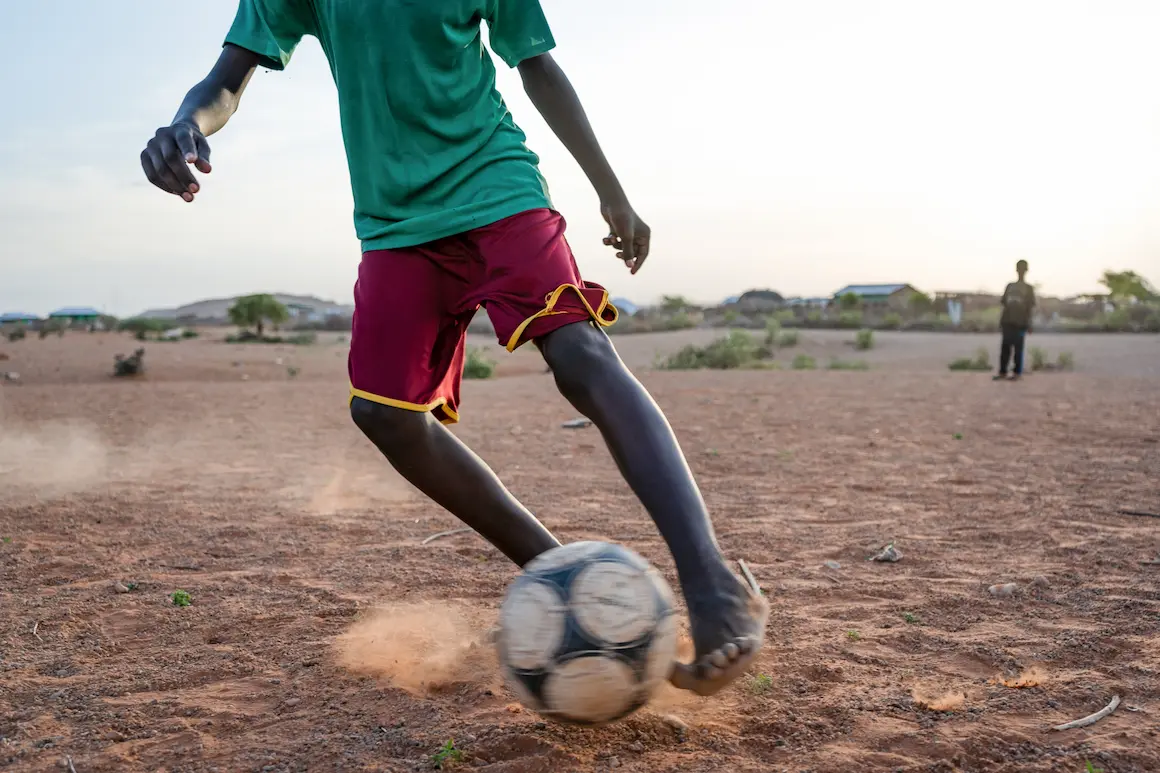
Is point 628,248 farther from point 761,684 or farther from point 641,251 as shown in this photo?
point 761,684

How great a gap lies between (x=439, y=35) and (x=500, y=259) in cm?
61

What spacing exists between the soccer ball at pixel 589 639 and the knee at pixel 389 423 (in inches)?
23.9

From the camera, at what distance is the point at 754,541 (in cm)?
411

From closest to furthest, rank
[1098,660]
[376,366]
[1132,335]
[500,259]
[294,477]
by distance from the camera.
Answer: [500,259] < [376,366] < [1098,660] < [294,477] < [1132,335]

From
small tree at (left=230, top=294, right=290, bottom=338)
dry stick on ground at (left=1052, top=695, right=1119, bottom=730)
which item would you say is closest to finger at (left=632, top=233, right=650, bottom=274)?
dry stick on ground at (left=1052, top=695, right=1119, bottom=730)

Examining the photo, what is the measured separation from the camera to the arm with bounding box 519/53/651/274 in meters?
2.46

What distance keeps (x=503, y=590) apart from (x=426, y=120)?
68.6 inches

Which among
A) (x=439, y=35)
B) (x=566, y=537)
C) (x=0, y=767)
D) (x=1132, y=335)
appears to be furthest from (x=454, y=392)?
(x=1132, y=335)

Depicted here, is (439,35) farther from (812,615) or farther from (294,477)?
(294,477)

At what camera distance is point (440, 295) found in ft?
7.79

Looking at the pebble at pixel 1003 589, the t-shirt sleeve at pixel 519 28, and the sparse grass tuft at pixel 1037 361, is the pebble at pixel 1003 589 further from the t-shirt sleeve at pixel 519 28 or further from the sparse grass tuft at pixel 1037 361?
the sparse grass tuft at pixel 1037 361

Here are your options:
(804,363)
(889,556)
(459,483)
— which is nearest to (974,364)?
(804,363)

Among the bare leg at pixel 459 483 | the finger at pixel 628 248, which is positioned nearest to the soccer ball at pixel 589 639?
the bare leg at pixel 459 483

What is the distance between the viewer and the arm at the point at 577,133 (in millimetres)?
2457
